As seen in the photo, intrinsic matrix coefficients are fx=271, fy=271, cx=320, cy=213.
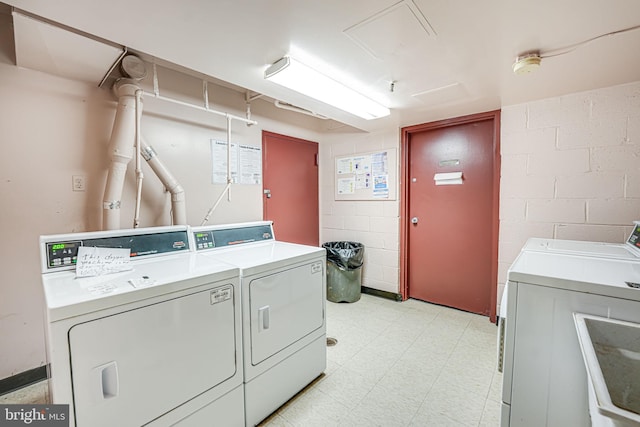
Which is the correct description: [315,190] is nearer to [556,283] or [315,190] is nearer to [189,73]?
[189,73]

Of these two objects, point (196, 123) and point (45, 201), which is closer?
point (45, 201)

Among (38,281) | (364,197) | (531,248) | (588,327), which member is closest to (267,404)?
(588,327)

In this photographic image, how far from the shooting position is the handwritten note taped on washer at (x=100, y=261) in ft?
4.48

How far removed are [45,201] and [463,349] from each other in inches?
130

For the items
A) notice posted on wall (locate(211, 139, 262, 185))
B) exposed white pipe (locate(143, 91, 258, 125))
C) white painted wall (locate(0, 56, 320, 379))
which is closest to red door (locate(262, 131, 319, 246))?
notice posted on wall (locate(211, 139, 262, 185))

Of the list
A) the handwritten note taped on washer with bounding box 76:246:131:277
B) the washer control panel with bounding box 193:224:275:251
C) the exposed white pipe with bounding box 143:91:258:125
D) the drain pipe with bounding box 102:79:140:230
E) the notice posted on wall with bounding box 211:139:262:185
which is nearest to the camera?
the handwritten note taped on washer with bounding box 76:246:131:277

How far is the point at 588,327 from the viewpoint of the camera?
1.00 metres

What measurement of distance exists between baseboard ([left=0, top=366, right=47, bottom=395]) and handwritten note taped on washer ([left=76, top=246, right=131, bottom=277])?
118cm

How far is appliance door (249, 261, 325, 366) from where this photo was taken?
5.07ft

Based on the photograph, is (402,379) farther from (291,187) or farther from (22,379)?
(22,379)

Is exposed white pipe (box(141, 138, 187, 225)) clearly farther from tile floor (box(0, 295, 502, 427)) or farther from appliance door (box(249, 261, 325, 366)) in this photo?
tile floor (box(0, 295, 502, 427))

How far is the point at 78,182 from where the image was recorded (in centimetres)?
192

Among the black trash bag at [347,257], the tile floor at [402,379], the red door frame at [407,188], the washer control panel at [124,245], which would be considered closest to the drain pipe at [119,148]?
the washer control panel at [124,245]

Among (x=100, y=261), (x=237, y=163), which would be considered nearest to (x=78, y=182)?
(x=100, y=261)
